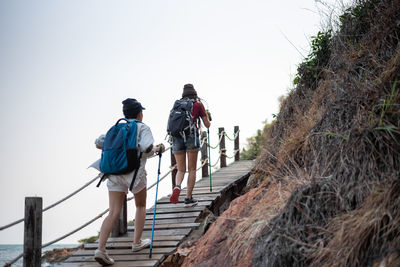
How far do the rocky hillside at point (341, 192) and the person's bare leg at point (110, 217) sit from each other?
1105mm

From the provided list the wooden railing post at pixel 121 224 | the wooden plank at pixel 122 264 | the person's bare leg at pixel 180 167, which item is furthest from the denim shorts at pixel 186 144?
the wooden plank at pixel 122 264

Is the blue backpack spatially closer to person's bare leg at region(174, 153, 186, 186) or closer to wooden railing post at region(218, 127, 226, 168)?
person's bare leg at region(174, 153, 186, 186)

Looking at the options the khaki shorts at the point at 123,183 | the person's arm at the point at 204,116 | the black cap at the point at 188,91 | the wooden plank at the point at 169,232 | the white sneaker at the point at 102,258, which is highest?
the black cap at the point at 188,91

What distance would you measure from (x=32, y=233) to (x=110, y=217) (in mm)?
1120

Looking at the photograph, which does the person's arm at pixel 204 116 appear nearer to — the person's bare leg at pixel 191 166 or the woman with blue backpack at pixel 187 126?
the woman with blue backpack at pixel 187 126

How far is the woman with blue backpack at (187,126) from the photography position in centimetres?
716

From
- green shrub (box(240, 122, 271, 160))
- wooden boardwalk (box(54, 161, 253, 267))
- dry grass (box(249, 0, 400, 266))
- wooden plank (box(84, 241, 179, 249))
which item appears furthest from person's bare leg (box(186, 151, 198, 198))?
green shrub (box(240, 122, 271, 160))

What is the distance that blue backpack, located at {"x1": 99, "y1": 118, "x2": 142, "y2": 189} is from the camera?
5.39 m

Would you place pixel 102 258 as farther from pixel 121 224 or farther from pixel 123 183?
pixel 121 224

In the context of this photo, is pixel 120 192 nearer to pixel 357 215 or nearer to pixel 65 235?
pixel 65 235

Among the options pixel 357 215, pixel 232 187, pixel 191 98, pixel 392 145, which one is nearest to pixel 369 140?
pixel 392 145

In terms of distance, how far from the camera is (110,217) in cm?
551

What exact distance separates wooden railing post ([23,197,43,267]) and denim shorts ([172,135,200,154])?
8.19 feet

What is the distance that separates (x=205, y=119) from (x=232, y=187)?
8.96ft
